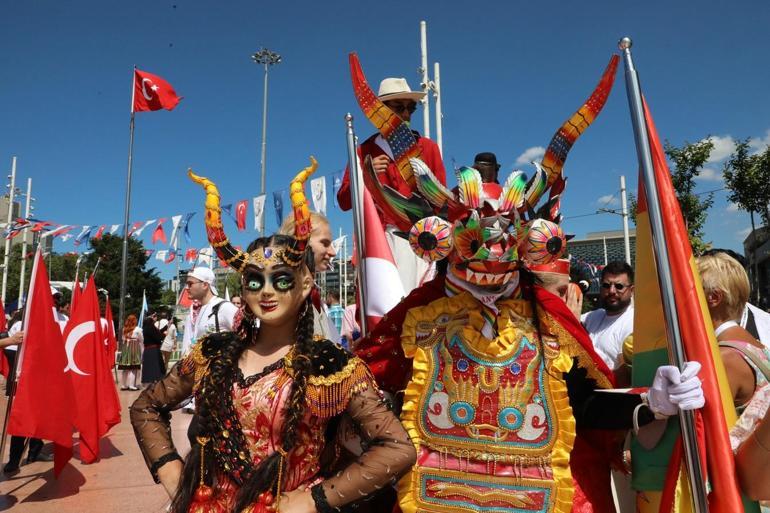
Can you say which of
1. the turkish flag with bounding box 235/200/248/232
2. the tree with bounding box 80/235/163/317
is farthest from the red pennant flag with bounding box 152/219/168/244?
the tree with bounding box 80/235/163/317

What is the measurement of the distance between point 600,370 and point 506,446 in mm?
503

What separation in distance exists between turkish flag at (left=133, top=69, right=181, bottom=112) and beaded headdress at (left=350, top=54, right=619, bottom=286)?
49.8 feet

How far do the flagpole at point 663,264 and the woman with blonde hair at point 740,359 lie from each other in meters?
0.16

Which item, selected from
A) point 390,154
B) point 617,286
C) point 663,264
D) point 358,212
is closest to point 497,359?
point 663,264

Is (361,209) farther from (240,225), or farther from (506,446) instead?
(240,225)

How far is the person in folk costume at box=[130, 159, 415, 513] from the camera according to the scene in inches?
68.2

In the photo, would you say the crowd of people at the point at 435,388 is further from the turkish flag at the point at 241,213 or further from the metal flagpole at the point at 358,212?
the turkish flag at the point at 241,213

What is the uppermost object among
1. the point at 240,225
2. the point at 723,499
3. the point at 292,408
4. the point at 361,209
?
the point at 240,225

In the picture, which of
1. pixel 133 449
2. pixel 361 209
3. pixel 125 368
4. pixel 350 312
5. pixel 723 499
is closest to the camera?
pixel 723 499

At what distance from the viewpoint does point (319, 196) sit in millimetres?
14023

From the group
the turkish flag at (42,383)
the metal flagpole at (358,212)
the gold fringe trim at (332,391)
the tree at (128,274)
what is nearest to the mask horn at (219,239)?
the gold fringe trim at (332,391)

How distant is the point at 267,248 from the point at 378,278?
125 cm

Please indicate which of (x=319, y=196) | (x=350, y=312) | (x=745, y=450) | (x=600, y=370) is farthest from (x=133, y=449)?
(x=319, y=196)

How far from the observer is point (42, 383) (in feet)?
16.2
